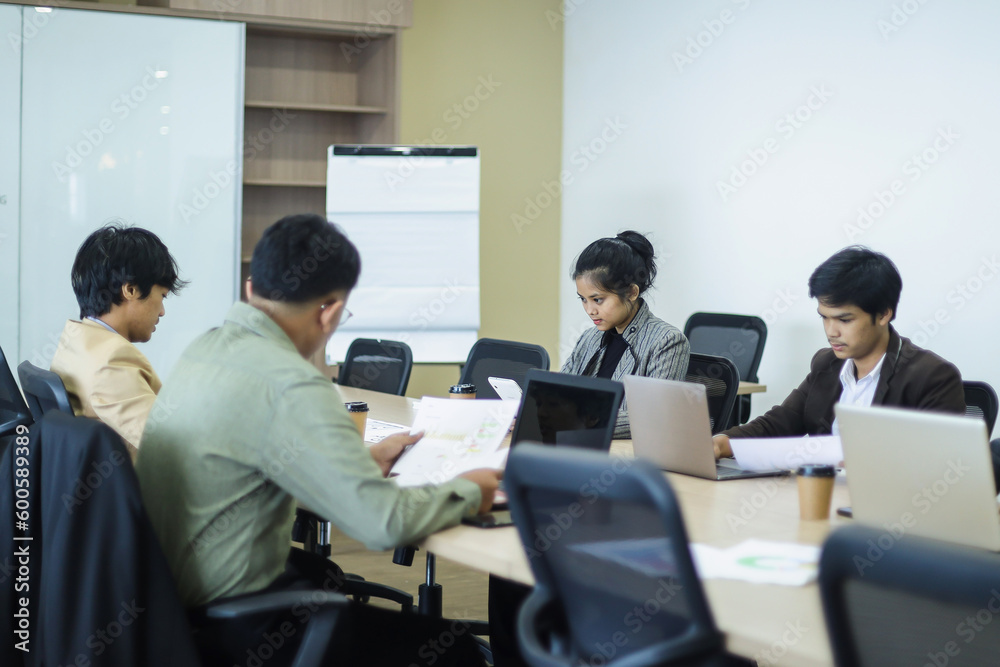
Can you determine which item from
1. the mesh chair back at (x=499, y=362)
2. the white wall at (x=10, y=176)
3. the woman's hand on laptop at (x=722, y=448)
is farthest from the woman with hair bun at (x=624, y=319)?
the white wall at (x=10, y=176)

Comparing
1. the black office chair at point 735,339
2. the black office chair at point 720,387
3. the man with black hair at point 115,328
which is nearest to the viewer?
the man with black hair at point 115,328

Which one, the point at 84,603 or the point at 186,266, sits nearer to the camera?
the point at 84,603

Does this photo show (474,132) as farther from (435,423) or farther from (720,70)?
(435,423)

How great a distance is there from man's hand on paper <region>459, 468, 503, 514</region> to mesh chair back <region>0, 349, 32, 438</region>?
155 cm

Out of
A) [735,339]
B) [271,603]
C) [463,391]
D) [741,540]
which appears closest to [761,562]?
[741,540]

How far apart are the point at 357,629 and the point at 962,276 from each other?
10.7 ft

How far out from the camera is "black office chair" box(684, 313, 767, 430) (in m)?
4.74

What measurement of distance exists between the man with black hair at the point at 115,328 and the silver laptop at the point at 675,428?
4.02 ft

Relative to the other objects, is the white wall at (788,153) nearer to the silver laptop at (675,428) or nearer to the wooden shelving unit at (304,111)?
the wooden shelving unit at (304,111)

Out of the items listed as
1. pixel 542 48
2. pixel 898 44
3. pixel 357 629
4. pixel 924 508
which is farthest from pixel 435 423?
pixel 542 48

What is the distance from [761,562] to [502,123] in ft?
16.6

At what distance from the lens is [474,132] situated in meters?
6.30

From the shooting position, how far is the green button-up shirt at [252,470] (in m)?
A: 1.65

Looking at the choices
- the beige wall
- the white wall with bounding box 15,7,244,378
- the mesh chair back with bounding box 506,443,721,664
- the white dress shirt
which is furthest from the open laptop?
the beige wall
